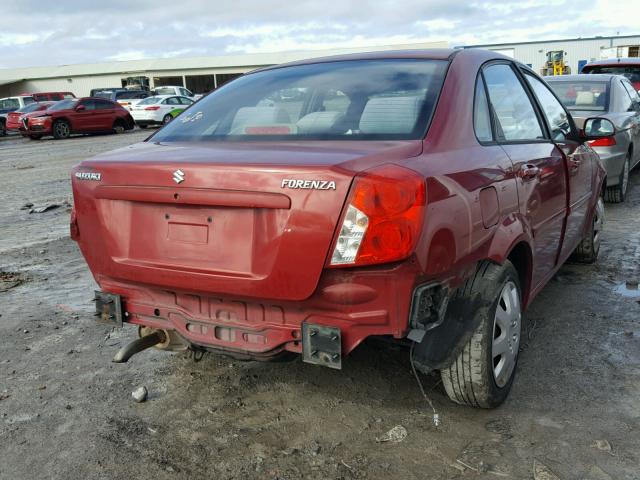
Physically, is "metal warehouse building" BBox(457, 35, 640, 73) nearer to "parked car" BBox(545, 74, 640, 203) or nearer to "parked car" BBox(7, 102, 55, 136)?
"parked car" BBox(7, 102, 55, 136)

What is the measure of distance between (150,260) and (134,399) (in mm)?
966

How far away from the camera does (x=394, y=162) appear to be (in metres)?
2.44

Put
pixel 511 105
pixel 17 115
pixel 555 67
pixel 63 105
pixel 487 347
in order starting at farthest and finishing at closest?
1. pixel 555 67
2. pixel 17 115
3. pixel 63 105
4. pixel 511 105
5. pixel 487 347

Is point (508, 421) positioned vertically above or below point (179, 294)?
below

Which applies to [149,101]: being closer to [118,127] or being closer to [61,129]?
[118,127]

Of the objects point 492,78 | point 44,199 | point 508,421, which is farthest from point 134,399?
point 44,199

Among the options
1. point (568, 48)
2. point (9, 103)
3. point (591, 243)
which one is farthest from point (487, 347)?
point (568, 48)

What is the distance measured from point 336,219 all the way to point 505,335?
4.18 feet

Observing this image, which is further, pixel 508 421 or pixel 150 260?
pixel 508 421

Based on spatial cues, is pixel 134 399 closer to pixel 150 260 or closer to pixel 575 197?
pixel 150 260

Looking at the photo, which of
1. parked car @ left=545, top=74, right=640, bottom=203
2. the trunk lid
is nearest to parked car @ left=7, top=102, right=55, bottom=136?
parked car @ left=545, top=74, right=640, bottom=203

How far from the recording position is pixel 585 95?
7926 millimetres

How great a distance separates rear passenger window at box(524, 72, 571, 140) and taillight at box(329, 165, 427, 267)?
2.09 meters

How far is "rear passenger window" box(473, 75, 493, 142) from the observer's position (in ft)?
10.1
